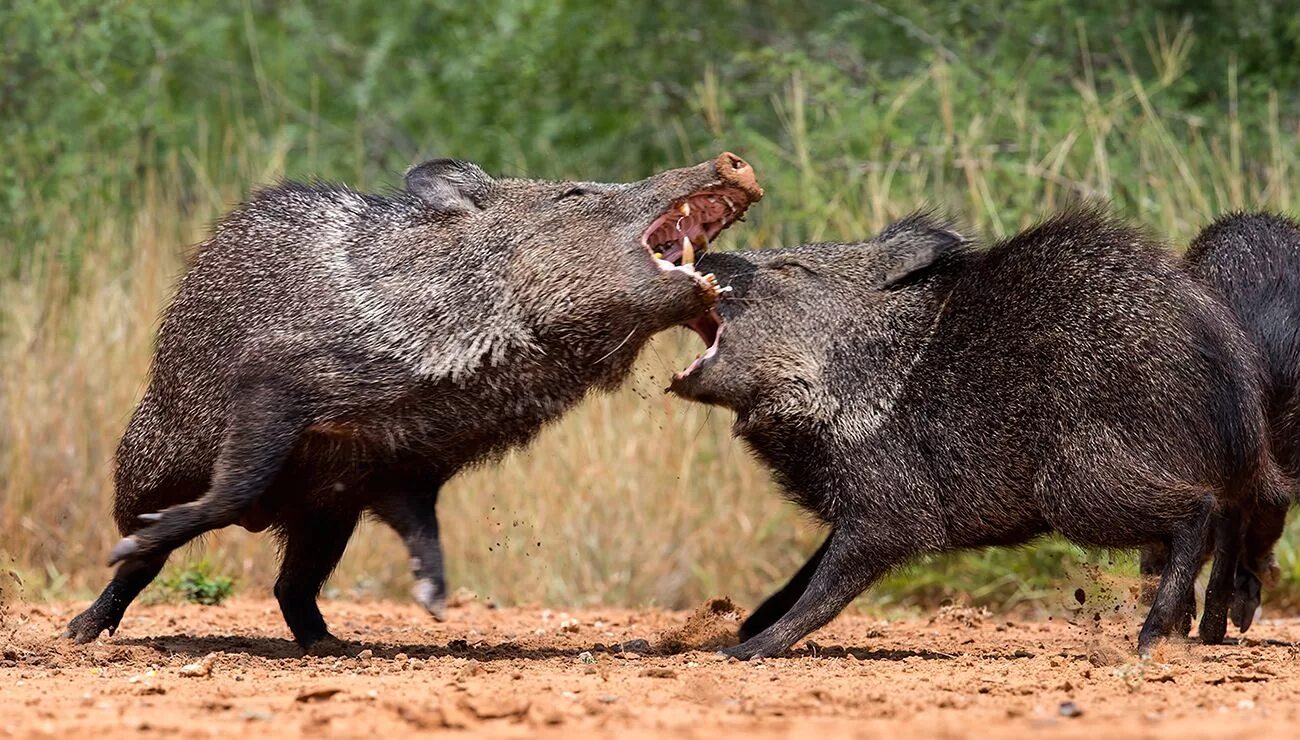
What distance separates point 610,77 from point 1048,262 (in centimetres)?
701

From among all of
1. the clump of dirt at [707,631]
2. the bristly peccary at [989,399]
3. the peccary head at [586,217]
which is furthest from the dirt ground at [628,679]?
the peccary head at [586,217]

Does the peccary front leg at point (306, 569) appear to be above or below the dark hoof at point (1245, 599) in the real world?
below

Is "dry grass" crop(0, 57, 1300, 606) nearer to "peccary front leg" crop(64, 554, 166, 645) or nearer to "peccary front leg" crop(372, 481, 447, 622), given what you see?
"peccary front leg" crop(64, 554, 166, 645)

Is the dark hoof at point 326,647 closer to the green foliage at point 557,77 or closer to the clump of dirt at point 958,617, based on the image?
the clump of dirt at point 958,617

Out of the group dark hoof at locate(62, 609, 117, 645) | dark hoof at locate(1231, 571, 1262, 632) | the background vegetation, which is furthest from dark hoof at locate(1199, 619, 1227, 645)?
dark hoof at locate(62, 609, 117, 645)

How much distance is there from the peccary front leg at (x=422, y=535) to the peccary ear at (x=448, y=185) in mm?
911

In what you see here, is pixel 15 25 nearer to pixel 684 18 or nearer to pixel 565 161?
pixel 565 161

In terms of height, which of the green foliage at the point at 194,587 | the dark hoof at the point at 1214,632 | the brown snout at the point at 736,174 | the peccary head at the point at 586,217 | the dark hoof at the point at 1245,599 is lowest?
the green foliage at the point at 194,587

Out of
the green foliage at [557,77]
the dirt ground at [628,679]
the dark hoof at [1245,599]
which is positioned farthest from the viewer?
the green foliage at [557,77]

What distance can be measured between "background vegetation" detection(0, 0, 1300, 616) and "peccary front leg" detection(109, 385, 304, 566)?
1230 mm

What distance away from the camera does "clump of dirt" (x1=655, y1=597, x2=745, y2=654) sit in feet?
18.4

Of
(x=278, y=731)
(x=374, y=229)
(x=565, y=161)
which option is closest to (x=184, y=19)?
(x=565, y=161)

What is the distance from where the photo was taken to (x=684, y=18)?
12320mm

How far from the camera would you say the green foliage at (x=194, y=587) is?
692 centimetres
